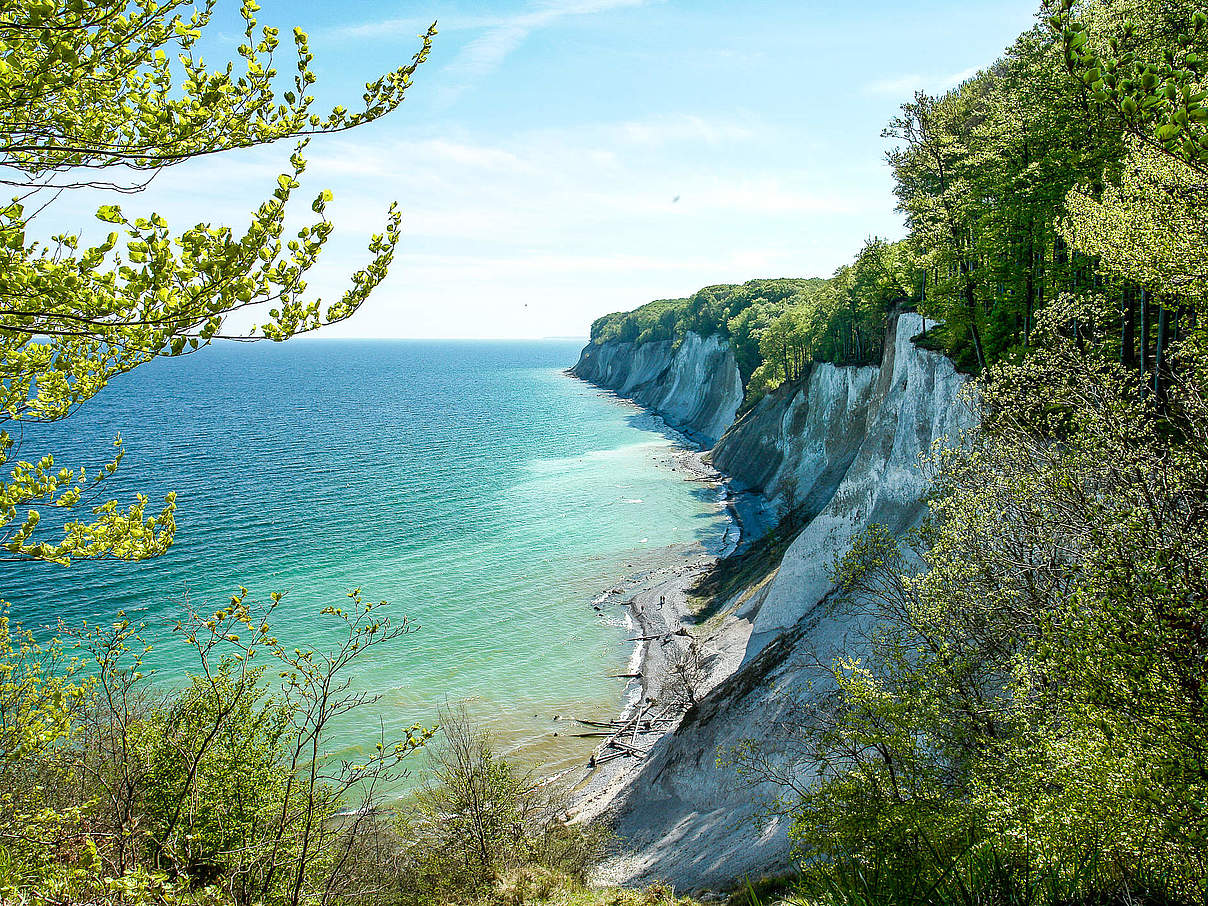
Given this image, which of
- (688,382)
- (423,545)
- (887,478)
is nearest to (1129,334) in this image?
(887,478)

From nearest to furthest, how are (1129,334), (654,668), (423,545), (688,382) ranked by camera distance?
(1129,334), (654,668), (423,545), (688,382)

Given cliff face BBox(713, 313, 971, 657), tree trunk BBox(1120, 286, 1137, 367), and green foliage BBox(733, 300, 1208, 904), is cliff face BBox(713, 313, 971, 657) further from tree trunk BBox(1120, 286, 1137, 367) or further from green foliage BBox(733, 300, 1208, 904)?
green foliage BBox(733, 300, 1208, 904)

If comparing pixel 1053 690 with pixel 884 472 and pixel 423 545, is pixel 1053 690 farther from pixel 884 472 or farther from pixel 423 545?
pixel 423 545

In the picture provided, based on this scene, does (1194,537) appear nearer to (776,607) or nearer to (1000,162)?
(1000,162)

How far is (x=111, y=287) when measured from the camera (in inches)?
175

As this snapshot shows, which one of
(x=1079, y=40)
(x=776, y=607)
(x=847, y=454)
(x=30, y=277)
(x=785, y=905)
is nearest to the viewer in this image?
(x=30, y=277)

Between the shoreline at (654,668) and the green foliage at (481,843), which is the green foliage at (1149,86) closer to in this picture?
the green foliage at (481,843)

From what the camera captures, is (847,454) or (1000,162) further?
(847,454)

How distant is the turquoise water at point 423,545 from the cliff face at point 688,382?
8823 mm

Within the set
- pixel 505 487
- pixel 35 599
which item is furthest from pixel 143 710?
pixel 505 487

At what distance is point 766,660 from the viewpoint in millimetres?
26641

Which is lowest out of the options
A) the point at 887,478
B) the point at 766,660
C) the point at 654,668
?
the point at 654,668

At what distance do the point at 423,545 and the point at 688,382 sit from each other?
70.3 m

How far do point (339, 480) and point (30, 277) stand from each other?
6930 centimetres
